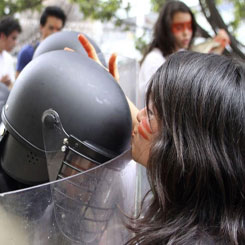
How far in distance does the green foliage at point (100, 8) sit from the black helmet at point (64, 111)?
3037 millimetres

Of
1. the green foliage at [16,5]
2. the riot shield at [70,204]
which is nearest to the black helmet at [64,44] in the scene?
the riot shield at [70,204]

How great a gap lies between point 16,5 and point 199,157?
439 centimetres

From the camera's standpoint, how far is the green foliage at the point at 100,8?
14.0ft

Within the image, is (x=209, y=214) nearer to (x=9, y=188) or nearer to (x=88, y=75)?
(x=88, y=75)

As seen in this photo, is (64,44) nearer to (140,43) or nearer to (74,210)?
(74,210)

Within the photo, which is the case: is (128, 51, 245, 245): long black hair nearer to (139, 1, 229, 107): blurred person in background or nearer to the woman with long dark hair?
the woman with long dark hair

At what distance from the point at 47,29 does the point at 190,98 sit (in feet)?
7.31

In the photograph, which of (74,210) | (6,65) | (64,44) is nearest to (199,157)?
(74,210)

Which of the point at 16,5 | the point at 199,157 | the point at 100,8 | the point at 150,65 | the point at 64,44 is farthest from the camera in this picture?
the point at 16,5

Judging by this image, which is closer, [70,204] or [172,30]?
[70,204]

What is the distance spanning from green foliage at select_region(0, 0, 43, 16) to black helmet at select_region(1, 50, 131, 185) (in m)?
3.75

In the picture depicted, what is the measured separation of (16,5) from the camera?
4.84 meters

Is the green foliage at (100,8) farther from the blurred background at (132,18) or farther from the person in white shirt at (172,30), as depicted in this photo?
the person in white shirt at (172,30)

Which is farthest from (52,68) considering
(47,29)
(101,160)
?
(47,29)
